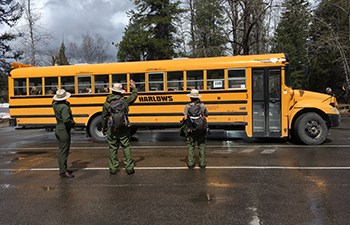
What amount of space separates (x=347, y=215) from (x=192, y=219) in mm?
1976

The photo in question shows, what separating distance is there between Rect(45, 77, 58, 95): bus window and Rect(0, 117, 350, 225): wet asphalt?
2955 millimetres

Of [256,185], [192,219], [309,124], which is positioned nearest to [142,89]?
[309,124]

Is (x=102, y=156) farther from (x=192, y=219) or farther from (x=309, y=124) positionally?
(x=309, y=124)

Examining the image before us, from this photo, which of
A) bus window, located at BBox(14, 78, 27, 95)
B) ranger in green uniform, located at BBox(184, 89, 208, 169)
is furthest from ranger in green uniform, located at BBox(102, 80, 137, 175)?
bus window, located at BBox(14, 78, 27, 95)

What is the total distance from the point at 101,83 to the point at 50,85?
6.12 ft

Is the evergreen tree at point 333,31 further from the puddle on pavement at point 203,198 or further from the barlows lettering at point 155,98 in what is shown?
the puddle on pavement at point 203,198

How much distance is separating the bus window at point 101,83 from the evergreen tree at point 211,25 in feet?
45.3

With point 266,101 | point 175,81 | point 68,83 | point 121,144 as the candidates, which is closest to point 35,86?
point 68,83

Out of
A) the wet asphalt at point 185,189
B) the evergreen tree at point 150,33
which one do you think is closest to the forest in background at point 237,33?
the evergreen tree at point 150,33

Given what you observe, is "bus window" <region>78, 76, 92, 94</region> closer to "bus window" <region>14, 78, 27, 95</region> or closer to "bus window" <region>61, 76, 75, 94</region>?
"bus window" <region>61, 76, 75, 94</region>

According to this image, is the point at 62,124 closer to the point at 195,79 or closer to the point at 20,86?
the point at 195,79

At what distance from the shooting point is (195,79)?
10430 millimetres

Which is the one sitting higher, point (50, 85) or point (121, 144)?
point (50, 85)

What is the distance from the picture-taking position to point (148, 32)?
33750 millimetres
